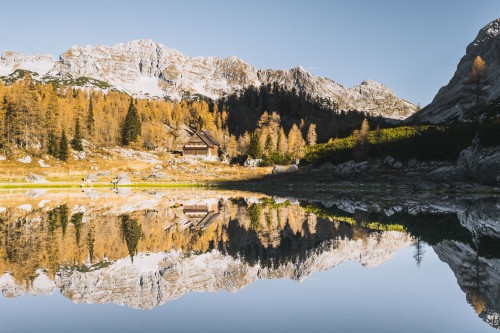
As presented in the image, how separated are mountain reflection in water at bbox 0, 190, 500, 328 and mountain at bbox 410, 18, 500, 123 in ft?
286

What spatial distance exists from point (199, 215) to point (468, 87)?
119402mm

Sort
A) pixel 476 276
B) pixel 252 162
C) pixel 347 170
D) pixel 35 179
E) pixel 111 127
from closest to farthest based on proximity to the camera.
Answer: pixel 476 276 < pixel 35 179 < pixel 347 170 < pixel 252 162 < pixel 111 127

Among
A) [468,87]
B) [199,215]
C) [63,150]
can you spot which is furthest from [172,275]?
[468,87]

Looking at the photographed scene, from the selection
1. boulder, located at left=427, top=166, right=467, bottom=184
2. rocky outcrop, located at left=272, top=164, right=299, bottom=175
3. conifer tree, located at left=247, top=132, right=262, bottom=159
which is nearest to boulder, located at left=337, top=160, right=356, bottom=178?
rocky outcrop, located at left=272, top=164, right=299, bottom=175

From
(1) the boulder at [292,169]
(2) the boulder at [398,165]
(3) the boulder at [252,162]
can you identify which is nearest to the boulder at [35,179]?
(1) the boulder at [292,169]

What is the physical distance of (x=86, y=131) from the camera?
450 ft

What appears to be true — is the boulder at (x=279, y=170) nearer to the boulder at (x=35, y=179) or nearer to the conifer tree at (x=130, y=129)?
the boulder at (x=35, y=179)

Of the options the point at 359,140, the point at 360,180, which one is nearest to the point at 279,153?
the point at 359,140

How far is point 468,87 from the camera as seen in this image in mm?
126625

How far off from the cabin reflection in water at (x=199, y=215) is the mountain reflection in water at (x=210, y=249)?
101 millimetres

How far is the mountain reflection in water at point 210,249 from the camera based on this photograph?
16078mm

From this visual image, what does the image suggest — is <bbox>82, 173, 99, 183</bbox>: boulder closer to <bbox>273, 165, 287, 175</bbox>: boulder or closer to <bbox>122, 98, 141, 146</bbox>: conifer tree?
<bbox>273, 165, 287, 175</bbox>: boulder

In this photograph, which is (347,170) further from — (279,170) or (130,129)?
(130,129)

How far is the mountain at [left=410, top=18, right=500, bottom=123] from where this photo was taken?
12438 cm
